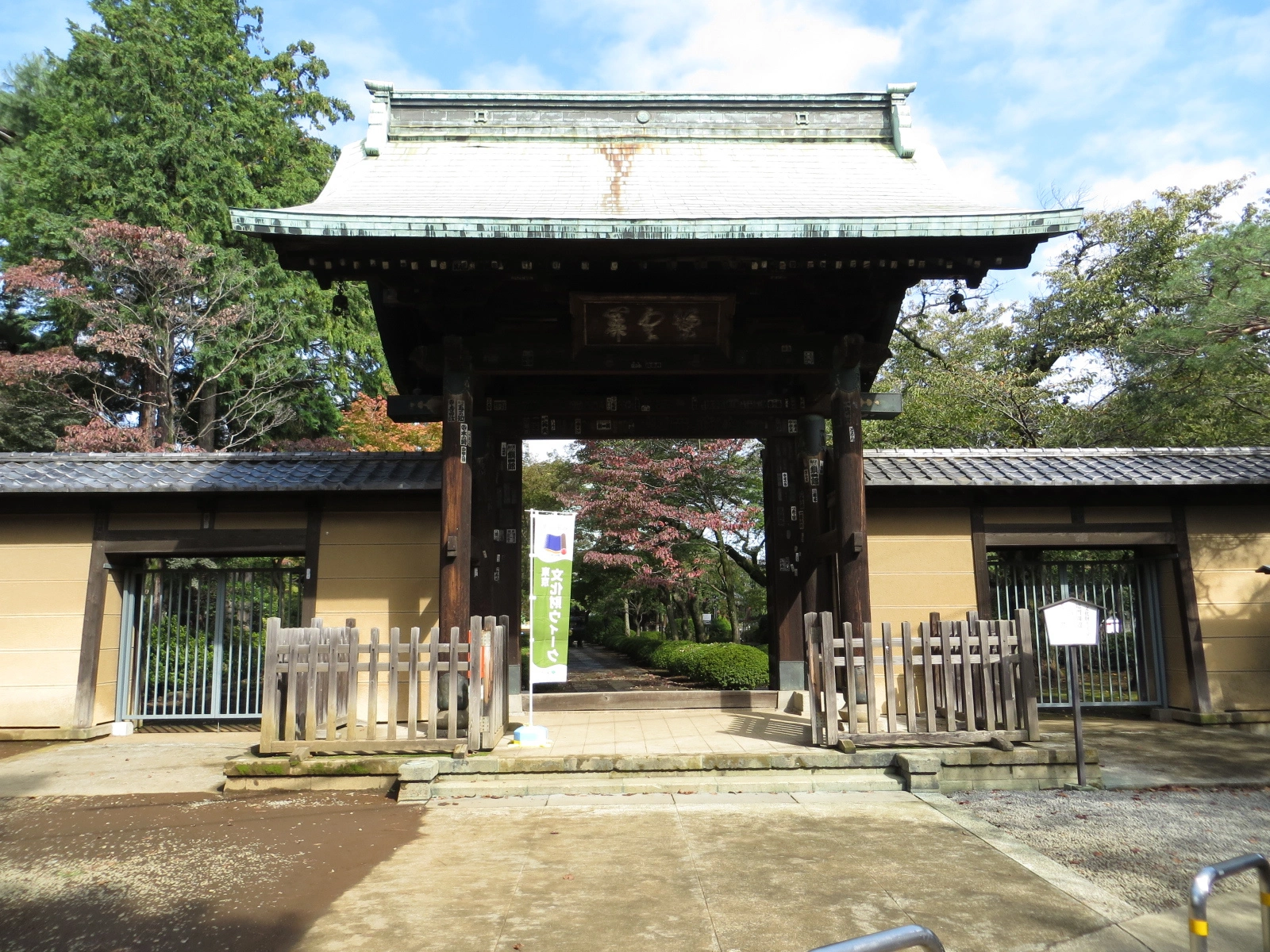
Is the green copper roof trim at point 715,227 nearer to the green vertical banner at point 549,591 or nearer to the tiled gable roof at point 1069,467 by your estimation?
the green vertical banner at point 549,591

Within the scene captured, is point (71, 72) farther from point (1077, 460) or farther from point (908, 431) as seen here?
point (1077, 460)

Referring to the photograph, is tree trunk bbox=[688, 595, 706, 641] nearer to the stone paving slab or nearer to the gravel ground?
the stone paving slab

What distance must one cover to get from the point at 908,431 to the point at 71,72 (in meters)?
22.1

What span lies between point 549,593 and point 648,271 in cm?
332

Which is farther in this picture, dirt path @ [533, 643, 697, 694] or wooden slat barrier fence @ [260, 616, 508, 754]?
dirt path @ [533, 643, 697, 694]

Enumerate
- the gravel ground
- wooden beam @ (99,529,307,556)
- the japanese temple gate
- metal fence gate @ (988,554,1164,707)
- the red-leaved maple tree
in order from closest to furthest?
1. the gravel ground
2. the japanese temple gate
3. wooden beam @ (99,529,307,556)
4. metal fence gate @ (988,554,1164,707)
5. the red-leaved maple tree

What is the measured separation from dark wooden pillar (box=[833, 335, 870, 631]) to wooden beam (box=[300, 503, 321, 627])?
19.5 feet

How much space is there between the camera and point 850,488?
8.16 m

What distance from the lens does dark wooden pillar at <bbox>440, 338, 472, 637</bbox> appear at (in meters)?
7.87

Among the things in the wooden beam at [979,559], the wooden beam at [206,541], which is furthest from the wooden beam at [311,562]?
the wooden beam at [979,559]

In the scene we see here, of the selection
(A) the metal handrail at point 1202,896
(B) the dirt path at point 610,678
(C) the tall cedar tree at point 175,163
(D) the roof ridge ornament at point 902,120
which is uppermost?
(C) the tall cedar tree at point 175,163

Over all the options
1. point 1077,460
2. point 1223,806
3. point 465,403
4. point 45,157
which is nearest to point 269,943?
point 465,403

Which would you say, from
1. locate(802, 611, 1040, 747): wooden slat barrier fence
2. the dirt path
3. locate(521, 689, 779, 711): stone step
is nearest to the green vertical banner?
locate(521, 689, 779, 711): stone step

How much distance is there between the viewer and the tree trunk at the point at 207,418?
19016 mm
